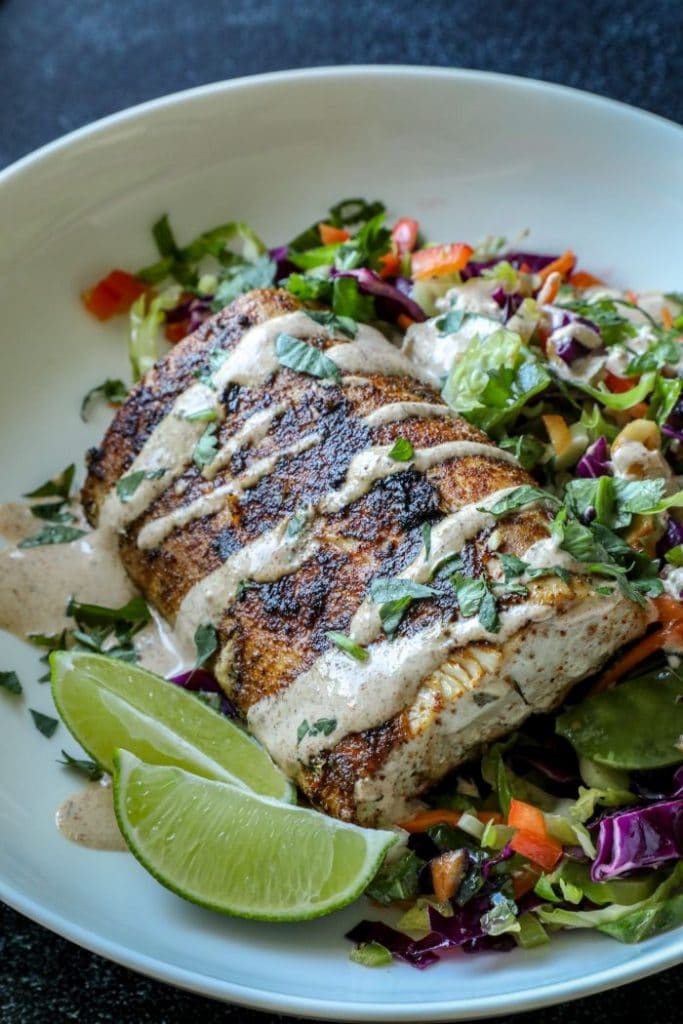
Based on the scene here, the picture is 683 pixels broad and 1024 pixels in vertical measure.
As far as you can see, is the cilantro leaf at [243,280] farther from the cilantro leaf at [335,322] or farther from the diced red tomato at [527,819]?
the diced red tomato at [527,819]

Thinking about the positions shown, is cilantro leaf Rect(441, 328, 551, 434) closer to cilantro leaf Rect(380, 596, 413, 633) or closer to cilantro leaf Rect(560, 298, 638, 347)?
cilantro leaf Rect(560, 298, 638, 347)

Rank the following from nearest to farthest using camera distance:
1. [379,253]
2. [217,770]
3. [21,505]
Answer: [217,770] → [21,505] → [379,253]

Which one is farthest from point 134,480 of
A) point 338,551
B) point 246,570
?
point 338,551

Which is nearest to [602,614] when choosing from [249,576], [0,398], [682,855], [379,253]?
[682,855]

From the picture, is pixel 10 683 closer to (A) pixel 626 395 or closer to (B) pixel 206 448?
(B) pixel 206 448

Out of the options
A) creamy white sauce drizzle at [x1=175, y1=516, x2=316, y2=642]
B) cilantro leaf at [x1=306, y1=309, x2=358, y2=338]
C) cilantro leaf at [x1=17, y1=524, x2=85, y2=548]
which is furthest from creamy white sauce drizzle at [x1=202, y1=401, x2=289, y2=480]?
cilantro leaf at [x1=17, y1=524, x2=85, y2=548]

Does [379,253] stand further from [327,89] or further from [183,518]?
[183,518]

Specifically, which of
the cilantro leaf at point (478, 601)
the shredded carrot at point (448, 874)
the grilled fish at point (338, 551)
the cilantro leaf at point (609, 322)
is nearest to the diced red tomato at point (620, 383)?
the cilantro leaf at point (609, 322)
